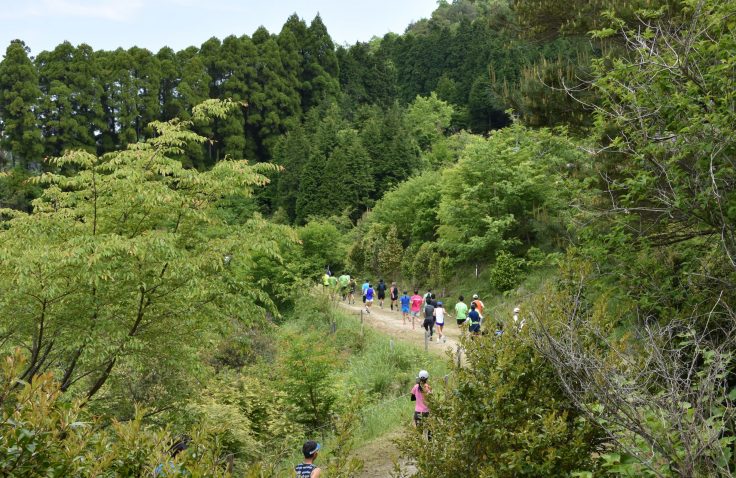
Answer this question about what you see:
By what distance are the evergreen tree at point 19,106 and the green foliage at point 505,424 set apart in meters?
43.1

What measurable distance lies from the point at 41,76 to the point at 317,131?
20180mm

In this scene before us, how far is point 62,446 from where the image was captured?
332cm

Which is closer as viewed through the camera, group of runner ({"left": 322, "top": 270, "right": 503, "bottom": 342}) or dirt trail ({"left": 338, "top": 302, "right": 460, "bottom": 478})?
dirt trail ({"left": 338, "top": 302, "right": 460, "bottom": 478})

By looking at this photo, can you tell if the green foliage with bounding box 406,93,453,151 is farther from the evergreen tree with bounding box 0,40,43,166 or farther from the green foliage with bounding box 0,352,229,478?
the green foliage with bounding box 0,352,229,478

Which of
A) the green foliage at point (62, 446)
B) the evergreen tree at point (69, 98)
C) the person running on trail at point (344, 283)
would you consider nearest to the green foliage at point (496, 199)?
the person running on trail at point (344, 283)

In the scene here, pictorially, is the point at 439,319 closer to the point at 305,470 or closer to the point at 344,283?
the point at 344,283

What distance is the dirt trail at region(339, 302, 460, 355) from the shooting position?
723 inches

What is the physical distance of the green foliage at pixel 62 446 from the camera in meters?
2.88

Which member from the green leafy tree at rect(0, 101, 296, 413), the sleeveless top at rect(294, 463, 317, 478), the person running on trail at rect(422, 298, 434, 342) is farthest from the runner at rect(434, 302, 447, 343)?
the sleeveless top at rect(294, 463, 317, 478)

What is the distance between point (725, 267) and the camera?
6.47 m

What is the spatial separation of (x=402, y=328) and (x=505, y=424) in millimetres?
15952

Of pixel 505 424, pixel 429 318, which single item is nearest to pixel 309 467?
pixel 505 424

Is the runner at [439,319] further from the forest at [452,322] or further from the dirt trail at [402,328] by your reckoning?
the forest at [452,322]

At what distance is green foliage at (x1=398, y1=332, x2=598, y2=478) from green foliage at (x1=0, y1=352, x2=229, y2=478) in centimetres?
264
